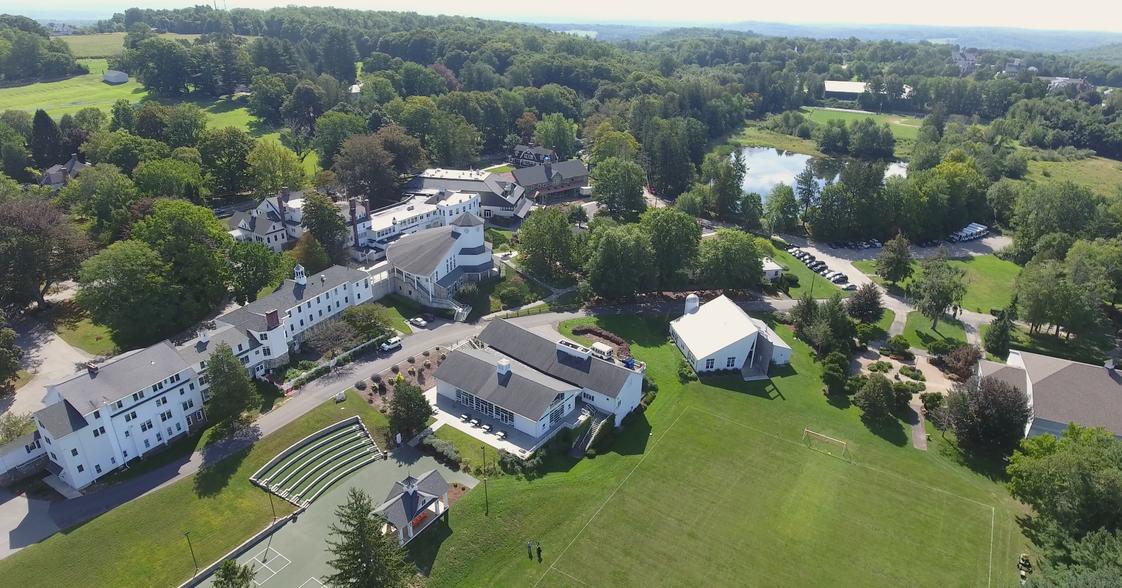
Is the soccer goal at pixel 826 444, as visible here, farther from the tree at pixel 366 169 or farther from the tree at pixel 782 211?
the tree at pixel 366 169

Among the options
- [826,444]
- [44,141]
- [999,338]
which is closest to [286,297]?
[826,444]

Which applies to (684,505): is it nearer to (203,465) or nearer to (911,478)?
(911,478)

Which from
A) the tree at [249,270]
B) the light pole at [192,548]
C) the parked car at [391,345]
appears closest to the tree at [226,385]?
the light pole at [192,548]

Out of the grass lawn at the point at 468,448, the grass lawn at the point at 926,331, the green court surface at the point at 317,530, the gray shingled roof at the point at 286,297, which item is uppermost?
the gray shingled roof at the point at 286,297

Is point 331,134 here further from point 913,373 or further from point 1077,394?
point 1077,394

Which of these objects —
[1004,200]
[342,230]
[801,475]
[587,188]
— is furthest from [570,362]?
[1004,200]
